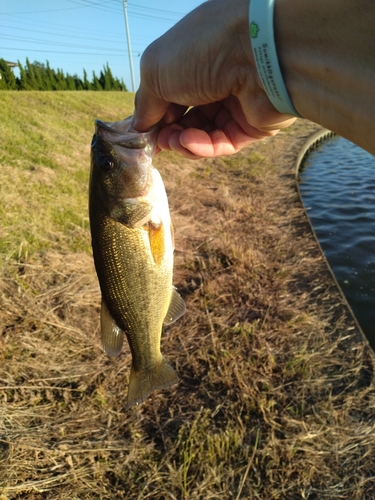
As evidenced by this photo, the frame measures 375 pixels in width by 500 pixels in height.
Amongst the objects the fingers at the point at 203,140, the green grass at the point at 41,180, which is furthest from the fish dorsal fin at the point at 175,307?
the green grass at the point at 41,180

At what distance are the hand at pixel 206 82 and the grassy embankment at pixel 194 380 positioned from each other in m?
2.40

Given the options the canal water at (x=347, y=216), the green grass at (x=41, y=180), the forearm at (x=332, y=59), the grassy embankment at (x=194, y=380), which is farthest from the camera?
the canal water at (x=347, y=216)

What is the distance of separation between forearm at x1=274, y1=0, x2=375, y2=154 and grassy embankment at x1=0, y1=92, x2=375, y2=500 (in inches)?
108

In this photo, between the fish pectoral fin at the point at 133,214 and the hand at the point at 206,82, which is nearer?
the hand at the point at 206,82

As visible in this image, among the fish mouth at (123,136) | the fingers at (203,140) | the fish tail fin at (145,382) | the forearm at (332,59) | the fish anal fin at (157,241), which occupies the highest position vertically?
the forearm at (332,59)

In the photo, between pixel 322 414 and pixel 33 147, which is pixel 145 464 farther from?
pixel 33 147

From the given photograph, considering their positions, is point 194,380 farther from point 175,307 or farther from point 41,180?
point 41,180

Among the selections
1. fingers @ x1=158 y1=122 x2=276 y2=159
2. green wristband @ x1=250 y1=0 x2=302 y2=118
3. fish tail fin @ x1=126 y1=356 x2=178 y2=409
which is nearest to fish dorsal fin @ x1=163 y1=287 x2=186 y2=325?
fish tail fin @ x1=126 y1=356 x2=178 y2=409

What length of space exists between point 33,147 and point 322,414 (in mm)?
8552

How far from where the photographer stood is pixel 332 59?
131 centimetres

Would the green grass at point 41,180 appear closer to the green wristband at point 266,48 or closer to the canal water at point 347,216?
the green wristband at point 266,48

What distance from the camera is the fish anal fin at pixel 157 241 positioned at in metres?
2.11

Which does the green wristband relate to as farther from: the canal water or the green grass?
the canal water

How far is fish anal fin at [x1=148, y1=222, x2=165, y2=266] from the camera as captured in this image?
6.92 ft
